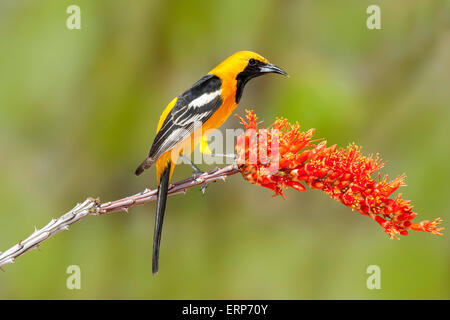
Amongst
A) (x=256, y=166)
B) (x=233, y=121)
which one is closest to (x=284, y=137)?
(x=256, y=166)

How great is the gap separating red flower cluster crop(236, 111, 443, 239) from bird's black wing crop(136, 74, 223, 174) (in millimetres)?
531

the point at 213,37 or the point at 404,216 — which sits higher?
the point at 213,37

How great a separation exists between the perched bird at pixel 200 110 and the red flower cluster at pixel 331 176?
1.75 ft

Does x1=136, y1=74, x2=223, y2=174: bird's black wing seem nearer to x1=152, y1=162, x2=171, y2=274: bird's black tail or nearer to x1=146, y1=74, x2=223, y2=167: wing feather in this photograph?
x1=146, y1=74, x2=223, y2=167: wing feather

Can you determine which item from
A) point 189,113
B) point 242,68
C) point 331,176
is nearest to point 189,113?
point 189,113

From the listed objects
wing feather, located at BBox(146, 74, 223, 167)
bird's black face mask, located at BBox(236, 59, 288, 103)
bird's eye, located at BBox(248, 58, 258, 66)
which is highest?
bird's eye, located at BBox(248, 58, 258, 66)

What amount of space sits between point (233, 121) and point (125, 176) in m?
1.31

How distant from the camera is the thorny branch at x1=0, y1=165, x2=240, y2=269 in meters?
2.40

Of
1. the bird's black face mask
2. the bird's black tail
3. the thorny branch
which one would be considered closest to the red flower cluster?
the thorny branch

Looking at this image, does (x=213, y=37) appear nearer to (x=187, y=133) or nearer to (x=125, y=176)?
(x=125, y=176)

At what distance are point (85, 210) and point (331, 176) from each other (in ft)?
4.28

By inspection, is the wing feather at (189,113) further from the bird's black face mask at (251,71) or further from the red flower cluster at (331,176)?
the red flower cluster at (331,176)

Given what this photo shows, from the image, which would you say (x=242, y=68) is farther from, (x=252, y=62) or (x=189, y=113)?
(x=189, y=113)

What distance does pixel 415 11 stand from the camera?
18.2ft
